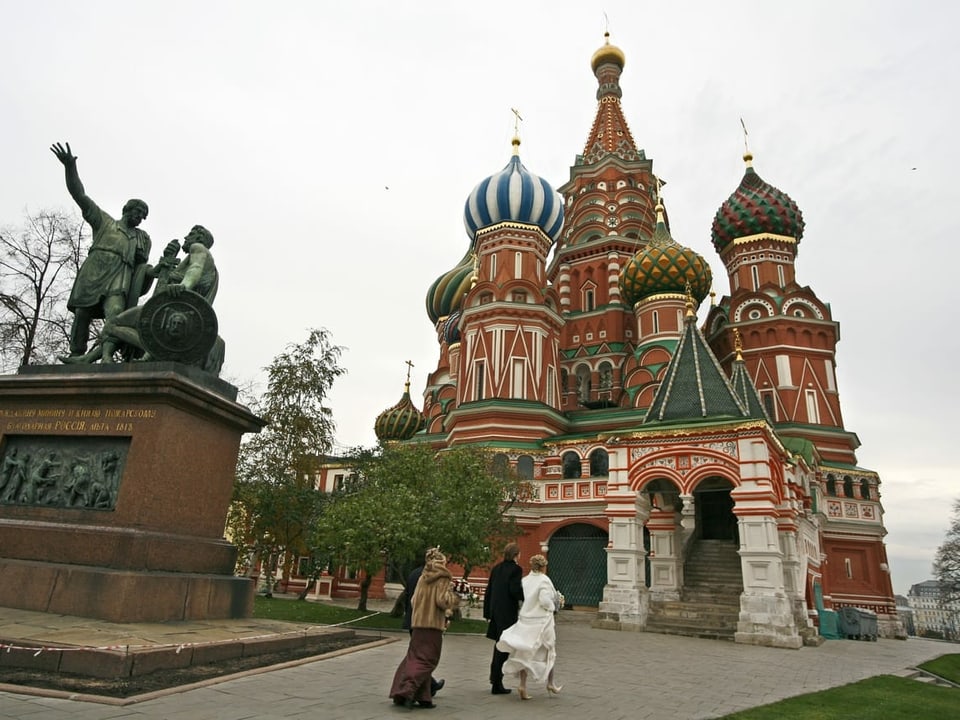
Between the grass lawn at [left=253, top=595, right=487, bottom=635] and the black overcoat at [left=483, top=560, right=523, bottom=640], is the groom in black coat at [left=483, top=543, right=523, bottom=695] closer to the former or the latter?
the black overcoat at [left=483, top=560, right=523, bottom=640]

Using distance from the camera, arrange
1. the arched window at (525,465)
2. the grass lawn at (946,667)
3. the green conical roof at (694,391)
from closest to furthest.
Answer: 1. the grass lawn at (946,667)
2. the green conical roof at (694,391)
3. the arched window at (525,465)

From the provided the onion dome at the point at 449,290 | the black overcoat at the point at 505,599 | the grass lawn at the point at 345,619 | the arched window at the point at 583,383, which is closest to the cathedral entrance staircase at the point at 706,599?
the grass lawn at the point at 345,619

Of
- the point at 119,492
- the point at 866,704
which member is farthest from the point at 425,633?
the point at 866,704

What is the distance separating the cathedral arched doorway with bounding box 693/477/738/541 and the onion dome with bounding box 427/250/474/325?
2331 cm

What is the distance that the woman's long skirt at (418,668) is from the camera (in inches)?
220

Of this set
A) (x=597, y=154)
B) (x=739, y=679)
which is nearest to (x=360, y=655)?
(x=739, y=679)

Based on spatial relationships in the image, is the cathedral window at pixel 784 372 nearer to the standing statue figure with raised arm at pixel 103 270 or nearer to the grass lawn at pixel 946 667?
the grass lawn at pixel 946 667

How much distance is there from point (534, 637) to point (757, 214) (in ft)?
106

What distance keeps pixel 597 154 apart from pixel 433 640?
126 ft

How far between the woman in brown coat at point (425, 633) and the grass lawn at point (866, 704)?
2.80 metres

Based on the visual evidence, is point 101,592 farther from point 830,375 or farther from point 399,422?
point 399,422

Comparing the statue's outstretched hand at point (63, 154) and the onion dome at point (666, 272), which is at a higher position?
the onion dome at point (666, 272)

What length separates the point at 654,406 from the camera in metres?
19.2

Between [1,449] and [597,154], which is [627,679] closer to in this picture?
[1,449]
